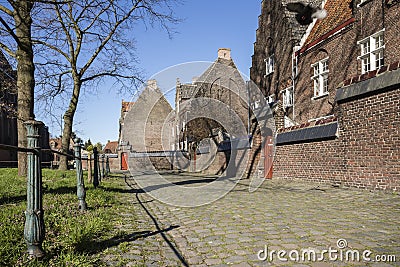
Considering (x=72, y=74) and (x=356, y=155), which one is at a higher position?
(x=72, y=74)

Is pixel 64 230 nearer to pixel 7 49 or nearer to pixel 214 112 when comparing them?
pixel 7 49

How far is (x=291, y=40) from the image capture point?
2009 centimetres

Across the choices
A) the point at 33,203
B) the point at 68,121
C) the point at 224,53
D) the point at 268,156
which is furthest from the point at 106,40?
the point at 224,53

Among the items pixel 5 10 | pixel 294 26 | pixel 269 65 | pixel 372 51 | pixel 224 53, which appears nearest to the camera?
pixel 5 10

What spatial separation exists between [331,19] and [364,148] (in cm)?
1189

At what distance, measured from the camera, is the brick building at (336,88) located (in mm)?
8203

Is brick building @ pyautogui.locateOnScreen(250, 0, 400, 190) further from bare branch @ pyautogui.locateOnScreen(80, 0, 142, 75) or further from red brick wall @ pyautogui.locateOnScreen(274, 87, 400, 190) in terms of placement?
bare branch @ pyautogui.locateOnScreen(80, 0, 142, 75)

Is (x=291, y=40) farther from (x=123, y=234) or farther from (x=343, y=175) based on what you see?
(x=123, y=234)

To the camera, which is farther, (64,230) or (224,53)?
(224,53)

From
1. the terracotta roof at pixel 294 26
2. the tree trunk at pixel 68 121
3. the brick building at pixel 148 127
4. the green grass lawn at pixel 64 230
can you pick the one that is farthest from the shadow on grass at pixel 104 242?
the brick building at pixel 148 127

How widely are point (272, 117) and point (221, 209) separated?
8.69 metres

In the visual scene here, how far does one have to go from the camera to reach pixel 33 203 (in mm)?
3068

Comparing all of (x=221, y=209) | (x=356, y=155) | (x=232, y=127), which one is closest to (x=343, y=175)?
(x=356, y=155)

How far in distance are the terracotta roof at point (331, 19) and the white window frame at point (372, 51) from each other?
1894 mm
